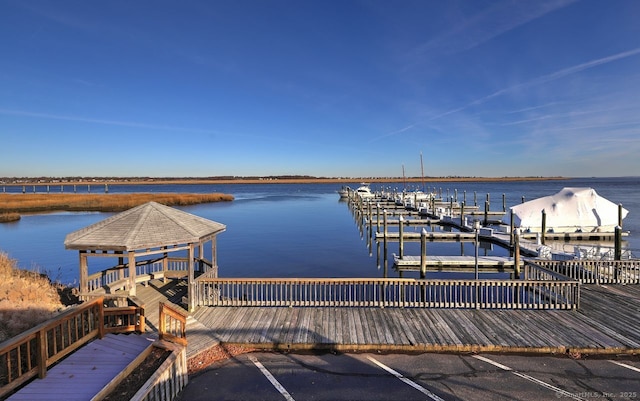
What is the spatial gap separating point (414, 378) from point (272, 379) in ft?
9.52

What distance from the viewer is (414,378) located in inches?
274

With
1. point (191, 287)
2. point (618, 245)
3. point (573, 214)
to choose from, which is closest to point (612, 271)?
point (618, 245)

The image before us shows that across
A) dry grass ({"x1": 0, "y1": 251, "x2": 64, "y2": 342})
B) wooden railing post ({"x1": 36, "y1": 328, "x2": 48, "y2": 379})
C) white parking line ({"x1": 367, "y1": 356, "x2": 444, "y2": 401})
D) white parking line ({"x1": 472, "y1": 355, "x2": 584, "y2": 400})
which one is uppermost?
wooden railing post ({"x1": 36, "y1": 328, "x2": 48, "y2": 379})

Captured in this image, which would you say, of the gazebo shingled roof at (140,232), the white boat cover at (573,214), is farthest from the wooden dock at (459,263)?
the gazebo shingled roof at (140,232)

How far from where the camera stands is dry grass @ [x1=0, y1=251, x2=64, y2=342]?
8.80m

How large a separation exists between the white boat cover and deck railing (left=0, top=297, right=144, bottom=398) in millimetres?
34350

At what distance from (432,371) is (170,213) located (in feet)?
29.9

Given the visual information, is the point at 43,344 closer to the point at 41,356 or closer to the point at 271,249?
the point at 41,356

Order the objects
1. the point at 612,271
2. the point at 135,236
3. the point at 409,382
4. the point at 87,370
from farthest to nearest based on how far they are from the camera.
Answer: the point at 612,271 → the point at 135,236 → the point at 409,382 → the point at 87,370

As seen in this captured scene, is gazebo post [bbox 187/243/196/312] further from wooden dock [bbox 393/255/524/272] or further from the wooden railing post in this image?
wooden dock [bbox 393/255/524/272]

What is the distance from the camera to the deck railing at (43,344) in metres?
5.46

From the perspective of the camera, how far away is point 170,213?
11.5m

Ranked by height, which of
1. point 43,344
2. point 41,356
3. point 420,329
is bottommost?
point 420,329

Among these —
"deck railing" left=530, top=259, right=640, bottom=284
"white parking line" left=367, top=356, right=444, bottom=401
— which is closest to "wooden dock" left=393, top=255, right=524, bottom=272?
"deck railing" left=530, top=259, right=640, bottom=284
